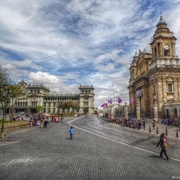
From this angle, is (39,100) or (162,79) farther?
(39,100)

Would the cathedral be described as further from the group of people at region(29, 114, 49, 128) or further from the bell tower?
the group of people at region(29, 114, 49, 128)

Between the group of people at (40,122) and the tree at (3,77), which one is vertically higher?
the tree at (3,77)

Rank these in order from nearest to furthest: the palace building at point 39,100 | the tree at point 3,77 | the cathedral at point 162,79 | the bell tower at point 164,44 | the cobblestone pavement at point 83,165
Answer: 1. the cobblestone pavement at point 83,165
2. the tree at point 3,77
3. the cathedral at point 162,79
4. the bell tower at point 164,44
5. the palace building at point 39,100

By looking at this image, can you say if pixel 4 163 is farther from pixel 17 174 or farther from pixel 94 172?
pixel 94 172

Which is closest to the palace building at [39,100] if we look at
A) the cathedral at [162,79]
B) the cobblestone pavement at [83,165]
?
the cathedral at [162,79]

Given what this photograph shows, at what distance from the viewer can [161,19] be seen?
51719 millimetres

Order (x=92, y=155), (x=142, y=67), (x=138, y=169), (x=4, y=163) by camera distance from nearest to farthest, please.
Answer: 1. (x=138, y=169)
2. (x=4, y=163)
3. (x=92, y=155)
4. (x=142, y=67)

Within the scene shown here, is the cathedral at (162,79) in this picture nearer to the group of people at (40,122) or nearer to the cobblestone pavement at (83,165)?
the group of people at (40,122)

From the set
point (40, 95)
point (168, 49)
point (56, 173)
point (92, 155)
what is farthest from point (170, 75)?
point (40, 95)

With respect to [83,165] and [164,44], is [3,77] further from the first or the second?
[164,44]

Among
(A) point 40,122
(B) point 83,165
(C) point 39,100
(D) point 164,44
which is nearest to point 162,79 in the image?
(D) point 164,44

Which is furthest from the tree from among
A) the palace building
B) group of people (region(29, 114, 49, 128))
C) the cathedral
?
the palace building

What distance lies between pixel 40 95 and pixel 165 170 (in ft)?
357

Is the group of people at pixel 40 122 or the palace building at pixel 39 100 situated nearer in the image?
the group of people at pixel 40 122
